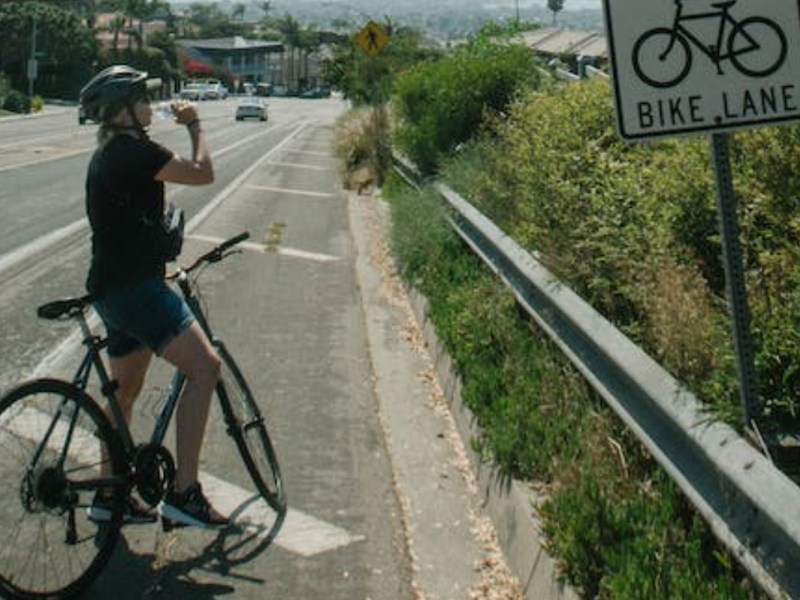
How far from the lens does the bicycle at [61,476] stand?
14.2ft

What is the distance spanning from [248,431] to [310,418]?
1.45 metres

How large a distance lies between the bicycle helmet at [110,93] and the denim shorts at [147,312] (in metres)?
0.70

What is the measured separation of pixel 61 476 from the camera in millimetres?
4426

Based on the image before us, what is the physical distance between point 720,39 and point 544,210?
11.2 ft

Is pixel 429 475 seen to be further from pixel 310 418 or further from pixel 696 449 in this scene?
pixel 696 449

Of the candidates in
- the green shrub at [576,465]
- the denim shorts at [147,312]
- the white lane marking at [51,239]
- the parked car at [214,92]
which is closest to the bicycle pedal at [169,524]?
the denim shorts at [147,312]

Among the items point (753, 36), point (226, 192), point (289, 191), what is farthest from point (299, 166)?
point (753, 36)

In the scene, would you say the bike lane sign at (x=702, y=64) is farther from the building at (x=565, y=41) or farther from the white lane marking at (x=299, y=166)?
the white lane marking at (x=299, y=166)

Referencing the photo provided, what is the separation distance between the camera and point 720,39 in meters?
3.91

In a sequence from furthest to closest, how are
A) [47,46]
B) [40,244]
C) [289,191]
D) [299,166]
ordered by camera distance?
[47,46] < [299,166] < [289,191] < [40,244]

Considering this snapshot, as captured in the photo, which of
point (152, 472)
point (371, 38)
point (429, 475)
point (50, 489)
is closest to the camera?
point (50, 489)

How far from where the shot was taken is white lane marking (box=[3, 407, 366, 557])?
4.34 m

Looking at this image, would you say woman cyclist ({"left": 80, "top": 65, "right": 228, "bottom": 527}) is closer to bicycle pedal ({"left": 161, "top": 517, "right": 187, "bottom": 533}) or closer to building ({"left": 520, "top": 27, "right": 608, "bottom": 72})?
bicycle pedal ({"left": 161, "top": 517, "right": 187, "bottom": 533})

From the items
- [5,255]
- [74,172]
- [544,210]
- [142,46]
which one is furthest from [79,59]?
[544,210]
